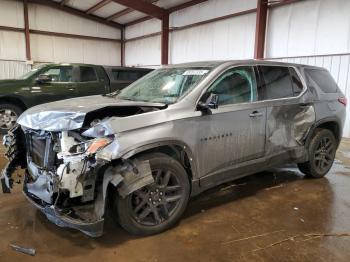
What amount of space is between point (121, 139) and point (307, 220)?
2.10 m

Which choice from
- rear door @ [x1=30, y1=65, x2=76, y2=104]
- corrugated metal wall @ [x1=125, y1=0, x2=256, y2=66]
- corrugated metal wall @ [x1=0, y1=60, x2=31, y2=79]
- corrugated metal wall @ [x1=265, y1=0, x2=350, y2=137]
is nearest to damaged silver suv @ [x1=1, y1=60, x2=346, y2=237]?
rear door @ [x1=30, y1=65, x2=76, y2=104]

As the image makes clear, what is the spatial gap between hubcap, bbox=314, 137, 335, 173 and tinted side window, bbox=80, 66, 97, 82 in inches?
220

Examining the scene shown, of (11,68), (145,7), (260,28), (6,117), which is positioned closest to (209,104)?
(6,117)

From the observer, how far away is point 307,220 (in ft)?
10.4

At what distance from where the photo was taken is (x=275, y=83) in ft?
12.2

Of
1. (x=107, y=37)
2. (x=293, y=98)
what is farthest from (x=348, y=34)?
(x=107, y=37)

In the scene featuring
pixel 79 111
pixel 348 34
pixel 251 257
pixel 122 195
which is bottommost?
pixel 251 257

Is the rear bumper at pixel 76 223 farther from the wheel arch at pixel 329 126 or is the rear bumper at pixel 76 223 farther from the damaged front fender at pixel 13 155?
the wheel arch at pixel 329 126

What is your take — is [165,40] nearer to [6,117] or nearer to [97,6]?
[97,6]

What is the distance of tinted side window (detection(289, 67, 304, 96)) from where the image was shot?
3.93 m

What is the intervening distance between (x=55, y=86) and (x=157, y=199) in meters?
5.51

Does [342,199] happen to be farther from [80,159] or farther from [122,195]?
[80,159]

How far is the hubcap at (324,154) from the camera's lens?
171 inches

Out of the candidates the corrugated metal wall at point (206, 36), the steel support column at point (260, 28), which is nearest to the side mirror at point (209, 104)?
the steel support column at point (260, 28)
